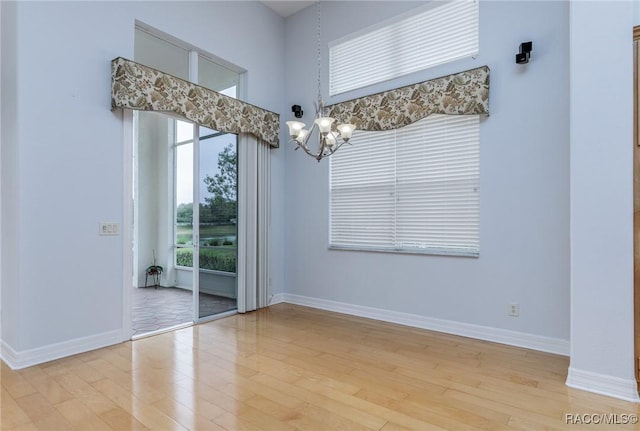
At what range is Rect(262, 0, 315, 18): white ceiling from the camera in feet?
16.2

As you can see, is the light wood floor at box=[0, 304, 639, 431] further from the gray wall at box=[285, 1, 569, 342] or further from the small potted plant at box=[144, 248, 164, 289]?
the small potted plant at box=[144, 248, 164, 289]

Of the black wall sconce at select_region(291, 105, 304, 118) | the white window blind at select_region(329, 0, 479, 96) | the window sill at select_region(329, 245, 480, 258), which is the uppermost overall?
the white window blind at select_region(329, 0, 479, 96)

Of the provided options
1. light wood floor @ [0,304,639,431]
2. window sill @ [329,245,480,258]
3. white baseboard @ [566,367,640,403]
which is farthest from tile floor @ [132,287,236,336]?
white baseboard @ [566,367,640,403]

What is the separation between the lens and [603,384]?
2449 mm

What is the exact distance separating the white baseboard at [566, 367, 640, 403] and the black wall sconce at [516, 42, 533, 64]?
2720 mm

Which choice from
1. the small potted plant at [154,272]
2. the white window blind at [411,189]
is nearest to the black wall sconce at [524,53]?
the white window blind at [411,189]

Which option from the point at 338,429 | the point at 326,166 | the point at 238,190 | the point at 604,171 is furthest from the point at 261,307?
the point at 604,171

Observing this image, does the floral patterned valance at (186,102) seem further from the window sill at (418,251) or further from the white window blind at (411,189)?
the window sill at (418,251)

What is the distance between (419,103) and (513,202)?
1.46 meters

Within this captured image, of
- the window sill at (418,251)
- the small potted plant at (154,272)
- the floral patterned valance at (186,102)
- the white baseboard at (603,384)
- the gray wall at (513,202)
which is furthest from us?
Answer: the small potted plant at (154,272)

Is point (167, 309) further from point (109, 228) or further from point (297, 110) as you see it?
point (297, 110)

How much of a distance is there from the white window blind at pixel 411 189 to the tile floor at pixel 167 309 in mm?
1751

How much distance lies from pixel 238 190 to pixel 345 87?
2.02 meters

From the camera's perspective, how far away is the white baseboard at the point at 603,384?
2.36m
